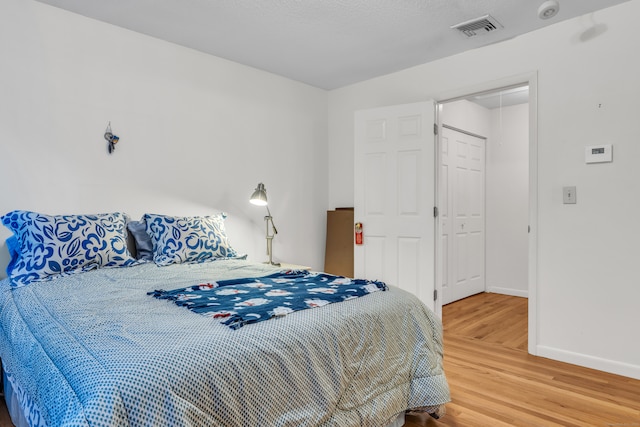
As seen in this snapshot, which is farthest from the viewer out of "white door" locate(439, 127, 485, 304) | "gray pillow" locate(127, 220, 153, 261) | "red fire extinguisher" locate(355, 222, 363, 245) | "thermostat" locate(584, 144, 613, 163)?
"white door" locate(439, 127, 485, 304)

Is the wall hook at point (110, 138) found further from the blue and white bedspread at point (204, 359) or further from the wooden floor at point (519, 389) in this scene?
the wooden floor at point (519, 389)

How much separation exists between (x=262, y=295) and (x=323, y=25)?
6.76ft

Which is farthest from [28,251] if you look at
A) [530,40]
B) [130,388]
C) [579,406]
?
[530,40]

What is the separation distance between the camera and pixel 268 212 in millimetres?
3783

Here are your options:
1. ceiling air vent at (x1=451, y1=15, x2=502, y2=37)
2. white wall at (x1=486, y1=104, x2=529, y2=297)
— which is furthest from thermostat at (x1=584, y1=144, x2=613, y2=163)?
white wall at (x1=486, y1=104, x2=529, y2=297)

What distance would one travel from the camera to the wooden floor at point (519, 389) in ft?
6.45

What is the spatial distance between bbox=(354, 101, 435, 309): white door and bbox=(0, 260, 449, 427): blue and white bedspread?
146 centimetres

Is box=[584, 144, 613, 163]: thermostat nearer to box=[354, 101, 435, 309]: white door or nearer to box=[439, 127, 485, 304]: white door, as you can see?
box=[354, 101, 435, 309]: white door

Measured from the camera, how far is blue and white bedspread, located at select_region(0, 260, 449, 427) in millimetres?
1003

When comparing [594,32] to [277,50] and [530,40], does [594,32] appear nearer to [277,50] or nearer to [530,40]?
[530,40]

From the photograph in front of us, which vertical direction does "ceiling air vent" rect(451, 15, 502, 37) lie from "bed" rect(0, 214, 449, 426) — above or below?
above

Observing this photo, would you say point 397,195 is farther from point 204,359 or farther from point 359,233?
point 204,359

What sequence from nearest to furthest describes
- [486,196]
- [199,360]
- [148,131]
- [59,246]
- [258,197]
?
[199,360], [59,246], [148,131], [258,197], [486,196]

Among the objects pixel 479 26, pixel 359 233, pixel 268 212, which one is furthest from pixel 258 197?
pixel 479 26
